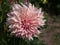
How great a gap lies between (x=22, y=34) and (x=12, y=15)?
12cm

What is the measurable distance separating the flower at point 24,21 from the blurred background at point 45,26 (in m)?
0.09

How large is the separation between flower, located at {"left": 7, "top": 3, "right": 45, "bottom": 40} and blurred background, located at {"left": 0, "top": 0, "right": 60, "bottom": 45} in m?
0.09

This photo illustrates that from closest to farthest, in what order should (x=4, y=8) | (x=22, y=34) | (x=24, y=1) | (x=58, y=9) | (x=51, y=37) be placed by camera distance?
(x=22, y=34), (x=24, y=1), (x=4, y=8), (x=51, y=37), (x=58, y=9)

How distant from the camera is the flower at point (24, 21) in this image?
4.00ft

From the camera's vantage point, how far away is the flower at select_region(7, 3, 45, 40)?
48.0 inches

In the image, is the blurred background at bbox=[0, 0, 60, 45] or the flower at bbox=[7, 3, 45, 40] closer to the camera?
the flower at bbox=[7, 3, 45, 40]

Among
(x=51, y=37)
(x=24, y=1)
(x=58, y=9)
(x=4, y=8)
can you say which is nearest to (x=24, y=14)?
(x=24, y=1)

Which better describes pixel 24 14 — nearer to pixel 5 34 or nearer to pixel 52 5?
pixel 5 34

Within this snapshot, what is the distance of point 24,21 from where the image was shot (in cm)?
125

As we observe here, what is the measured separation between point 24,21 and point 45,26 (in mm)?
822

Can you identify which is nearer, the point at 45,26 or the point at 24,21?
the point at 24,21

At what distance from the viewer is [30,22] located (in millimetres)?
1242

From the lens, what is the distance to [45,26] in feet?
6.75

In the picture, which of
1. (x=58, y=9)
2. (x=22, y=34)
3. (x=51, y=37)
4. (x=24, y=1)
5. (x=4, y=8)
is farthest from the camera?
(x=58, y=9)
